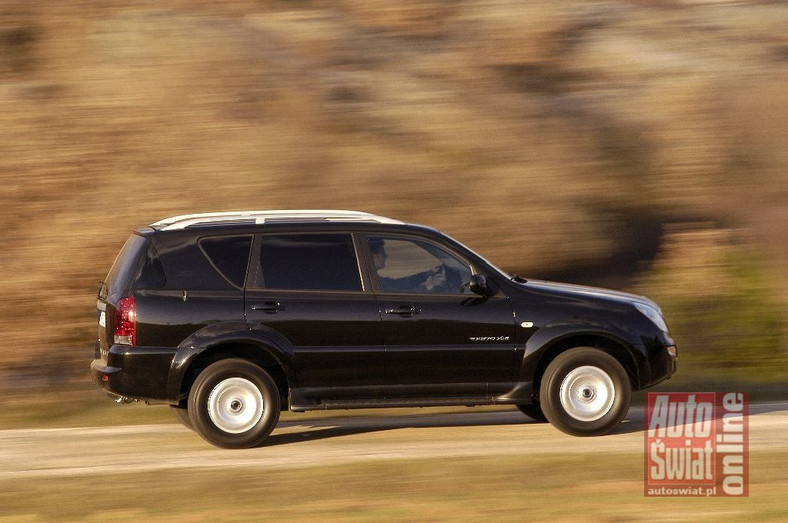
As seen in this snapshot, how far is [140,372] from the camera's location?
9367mm

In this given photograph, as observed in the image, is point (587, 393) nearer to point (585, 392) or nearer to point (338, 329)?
point (585, 392)

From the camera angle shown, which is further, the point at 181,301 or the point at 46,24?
the point at 46,24

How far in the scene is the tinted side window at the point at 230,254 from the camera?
9602mm

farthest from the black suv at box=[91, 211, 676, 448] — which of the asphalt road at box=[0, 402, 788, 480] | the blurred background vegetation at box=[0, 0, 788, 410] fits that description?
the blurred background vegetation at box=[0, 0, 788, 410]

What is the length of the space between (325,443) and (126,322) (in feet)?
6.52

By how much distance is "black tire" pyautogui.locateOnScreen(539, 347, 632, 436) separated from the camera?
998cm

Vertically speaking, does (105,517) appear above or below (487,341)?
below

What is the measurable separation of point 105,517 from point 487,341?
3517 mm

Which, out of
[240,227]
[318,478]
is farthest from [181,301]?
[318,478]

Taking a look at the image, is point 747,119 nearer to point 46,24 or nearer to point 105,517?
point 46,24

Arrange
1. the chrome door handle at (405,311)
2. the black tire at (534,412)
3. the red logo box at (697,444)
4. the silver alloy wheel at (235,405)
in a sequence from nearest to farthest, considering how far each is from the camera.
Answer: the red logo box at (697,444) < the silver alloy wheel at (235,405) < the chrome door handle at (405,311) < the black tire at (534,412)

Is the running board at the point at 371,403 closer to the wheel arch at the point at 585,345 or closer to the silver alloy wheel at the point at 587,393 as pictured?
the wheel arch at the point at 585,345

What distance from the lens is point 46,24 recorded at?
19.0m

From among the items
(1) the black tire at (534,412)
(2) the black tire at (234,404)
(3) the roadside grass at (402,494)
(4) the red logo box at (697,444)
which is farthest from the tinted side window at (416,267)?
(4) the red logo box at (697,444)
